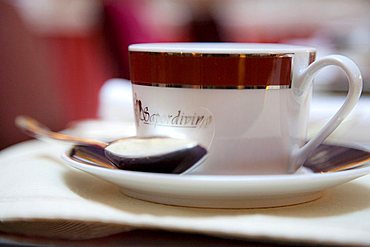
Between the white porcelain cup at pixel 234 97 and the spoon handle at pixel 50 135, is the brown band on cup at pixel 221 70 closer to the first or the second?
the white porcelain cup at pixel 234 97

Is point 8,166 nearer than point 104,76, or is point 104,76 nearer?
point 8,166

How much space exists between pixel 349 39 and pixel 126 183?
1810mm

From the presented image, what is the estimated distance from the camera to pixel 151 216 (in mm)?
298

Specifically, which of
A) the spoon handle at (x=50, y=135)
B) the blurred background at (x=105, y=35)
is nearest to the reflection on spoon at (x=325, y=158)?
the spoon handle at (x=50, y=135)

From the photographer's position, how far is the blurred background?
1.01 metres

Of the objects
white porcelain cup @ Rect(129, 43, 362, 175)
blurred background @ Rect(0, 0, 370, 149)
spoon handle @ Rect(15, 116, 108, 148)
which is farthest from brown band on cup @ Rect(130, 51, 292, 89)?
blurred background @ Rect(0, 0, 370, 149)

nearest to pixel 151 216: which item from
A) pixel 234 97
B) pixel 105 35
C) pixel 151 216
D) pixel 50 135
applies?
pixel 151 216

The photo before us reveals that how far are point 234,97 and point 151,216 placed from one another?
114 millimetres

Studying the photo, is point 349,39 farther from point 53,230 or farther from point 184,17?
point 53,230

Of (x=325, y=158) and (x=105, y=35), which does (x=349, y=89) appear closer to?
(x=325, y=158)

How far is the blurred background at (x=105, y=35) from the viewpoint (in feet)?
3.31

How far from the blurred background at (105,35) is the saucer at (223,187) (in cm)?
63

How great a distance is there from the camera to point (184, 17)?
2.29 metres

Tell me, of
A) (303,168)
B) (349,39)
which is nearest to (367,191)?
(303,168)
